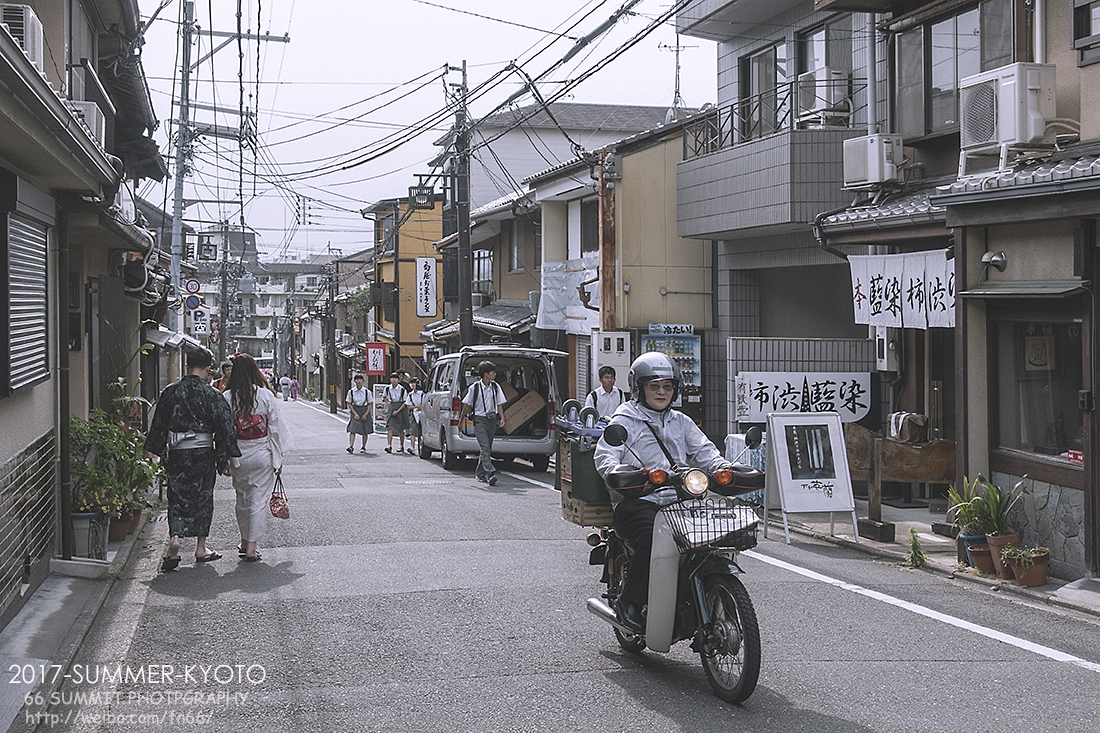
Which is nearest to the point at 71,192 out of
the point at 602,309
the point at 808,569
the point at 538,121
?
the point at 808,569

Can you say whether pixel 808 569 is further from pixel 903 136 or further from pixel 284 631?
pixel 903 136

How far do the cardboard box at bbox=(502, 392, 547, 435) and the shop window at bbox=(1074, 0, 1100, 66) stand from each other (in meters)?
11.7

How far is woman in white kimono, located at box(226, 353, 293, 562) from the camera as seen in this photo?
A: 986 cm

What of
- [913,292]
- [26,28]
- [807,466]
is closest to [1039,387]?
[807,466]

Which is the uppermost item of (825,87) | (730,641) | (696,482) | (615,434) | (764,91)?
(764,91)

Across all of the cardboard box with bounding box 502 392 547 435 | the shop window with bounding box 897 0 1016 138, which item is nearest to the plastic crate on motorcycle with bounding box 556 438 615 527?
the shop window with bounding box 897 0 1016 138

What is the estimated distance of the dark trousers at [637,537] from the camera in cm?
610

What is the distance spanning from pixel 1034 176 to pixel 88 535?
8.85 meters

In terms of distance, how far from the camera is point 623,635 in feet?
21.9

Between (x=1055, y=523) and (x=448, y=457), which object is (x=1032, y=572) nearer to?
(x=1055, y=523)

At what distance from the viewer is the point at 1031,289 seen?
965 cm

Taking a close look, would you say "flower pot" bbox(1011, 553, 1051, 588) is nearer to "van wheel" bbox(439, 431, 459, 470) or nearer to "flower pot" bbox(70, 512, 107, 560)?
"flower pot" bbox(70, 512, 107, 560)

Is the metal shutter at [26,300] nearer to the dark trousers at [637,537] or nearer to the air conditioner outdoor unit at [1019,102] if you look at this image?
the dark trousers at [637,537]

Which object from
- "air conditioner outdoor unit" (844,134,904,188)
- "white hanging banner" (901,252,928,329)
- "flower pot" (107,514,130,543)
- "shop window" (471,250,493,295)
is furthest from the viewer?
"shop window" (471,250,493,295)
